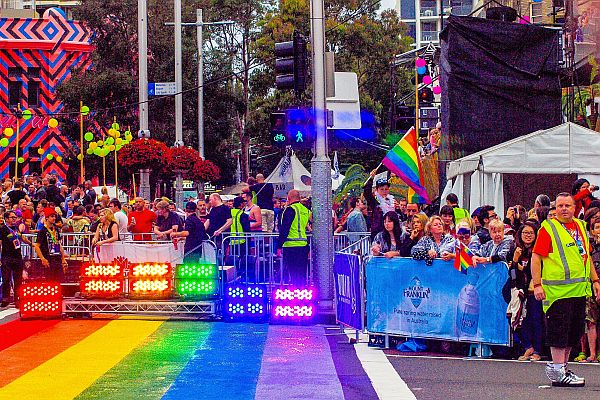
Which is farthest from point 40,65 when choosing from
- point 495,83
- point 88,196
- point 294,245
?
point 294,245

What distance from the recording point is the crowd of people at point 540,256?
11.7 m

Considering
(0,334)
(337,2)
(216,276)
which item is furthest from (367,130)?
(337,2)

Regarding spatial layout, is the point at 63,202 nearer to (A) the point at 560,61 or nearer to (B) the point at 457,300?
(A) the point at 560,61

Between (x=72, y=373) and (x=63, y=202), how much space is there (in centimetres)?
1972

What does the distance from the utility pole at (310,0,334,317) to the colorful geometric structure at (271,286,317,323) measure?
0.59 meters

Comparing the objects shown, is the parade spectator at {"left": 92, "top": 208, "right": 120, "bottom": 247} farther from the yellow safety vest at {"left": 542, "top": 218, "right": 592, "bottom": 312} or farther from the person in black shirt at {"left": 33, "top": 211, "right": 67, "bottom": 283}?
the yellow safety vest at {"left": 542, "top": 218, "right": 592, "bottom": 312}

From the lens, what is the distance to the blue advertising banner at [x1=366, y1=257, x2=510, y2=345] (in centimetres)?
1397

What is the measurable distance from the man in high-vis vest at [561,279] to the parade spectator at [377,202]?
6974 millimetres

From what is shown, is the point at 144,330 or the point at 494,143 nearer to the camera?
the point at 144,330

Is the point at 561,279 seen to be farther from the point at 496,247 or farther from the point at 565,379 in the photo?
the point at 496,247

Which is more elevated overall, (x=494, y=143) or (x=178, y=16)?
(x=178, y=16)

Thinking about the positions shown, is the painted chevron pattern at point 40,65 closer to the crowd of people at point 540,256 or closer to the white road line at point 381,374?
the crowd of people at point 540,256

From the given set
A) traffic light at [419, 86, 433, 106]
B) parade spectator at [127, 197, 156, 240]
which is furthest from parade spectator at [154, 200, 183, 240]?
traffic light at [419, 86, 433, 106]

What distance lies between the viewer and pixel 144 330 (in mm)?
16578
